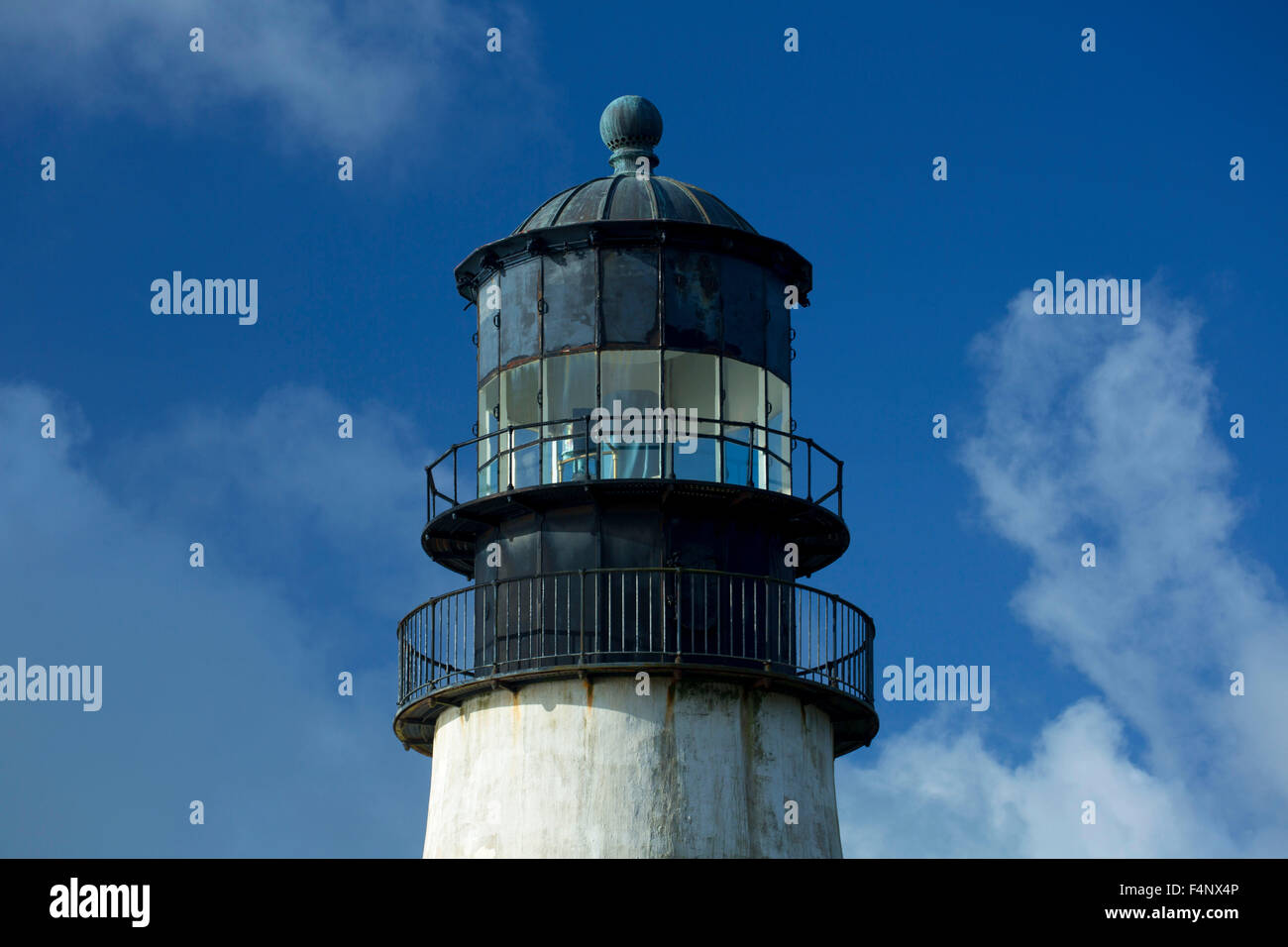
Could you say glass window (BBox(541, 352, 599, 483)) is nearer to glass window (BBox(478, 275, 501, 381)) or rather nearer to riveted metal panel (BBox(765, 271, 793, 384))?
glass window (BBox(478, 275, 501, 381))

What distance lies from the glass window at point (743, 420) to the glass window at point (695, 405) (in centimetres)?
17

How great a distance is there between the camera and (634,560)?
35.9 meters

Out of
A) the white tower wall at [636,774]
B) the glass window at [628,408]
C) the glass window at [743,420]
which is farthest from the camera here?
the glass window at [743,420]

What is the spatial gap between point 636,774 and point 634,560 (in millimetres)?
3150

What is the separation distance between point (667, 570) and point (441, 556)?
5.01 meters

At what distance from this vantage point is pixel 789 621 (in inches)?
1447

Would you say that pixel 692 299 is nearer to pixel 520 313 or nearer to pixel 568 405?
pixel 568 405

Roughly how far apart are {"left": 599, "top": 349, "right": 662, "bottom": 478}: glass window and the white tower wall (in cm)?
325

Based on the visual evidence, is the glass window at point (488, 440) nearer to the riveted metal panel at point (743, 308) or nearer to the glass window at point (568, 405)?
the glass window at point (568, 405)

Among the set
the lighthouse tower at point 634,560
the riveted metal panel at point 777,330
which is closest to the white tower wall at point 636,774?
the lighthouse tower at point 634,560

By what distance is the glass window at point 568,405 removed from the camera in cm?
3666

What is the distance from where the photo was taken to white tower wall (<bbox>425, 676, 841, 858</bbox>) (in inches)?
1371
